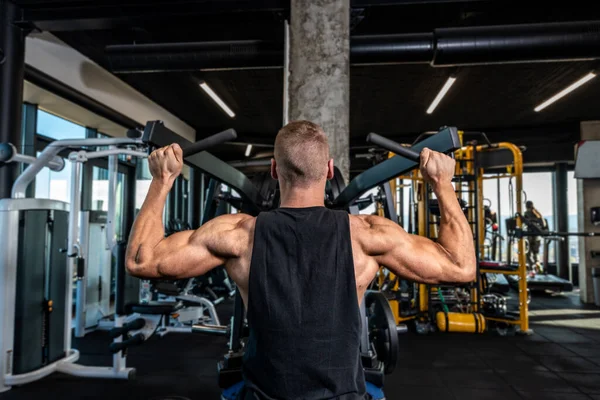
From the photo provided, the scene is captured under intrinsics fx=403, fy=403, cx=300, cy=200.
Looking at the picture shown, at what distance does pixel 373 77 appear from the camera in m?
4.86

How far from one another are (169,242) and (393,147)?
61 centimetres

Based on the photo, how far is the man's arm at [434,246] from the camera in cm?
101

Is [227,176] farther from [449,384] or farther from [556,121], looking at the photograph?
[556,121]

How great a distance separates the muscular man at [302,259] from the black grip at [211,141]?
0.03 m

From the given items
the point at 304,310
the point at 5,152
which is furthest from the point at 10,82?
the point at 304,310

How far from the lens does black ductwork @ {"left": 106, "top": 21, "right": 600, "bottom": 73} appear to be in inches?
121

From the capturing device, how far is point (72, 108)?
4.41 meters

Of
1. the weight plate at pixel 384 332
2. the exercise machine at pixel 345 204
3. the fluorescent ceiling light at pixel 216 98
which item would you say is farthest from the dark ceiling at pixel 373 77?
the weight plate at pixel 384 332

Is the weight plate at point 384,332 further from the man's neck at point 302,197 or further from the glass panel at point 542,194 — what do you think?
the glass panel at point 542,194

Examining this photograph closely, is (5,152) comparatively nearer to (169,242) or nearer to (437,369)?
(169,242)

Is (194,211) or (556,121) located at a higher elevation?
(556,121)

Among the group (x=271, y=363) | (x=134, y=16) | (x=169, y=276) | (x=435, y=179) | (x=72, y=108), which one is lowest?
(x=271, y=363)

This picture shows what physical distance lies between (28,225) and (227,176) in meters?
2.21

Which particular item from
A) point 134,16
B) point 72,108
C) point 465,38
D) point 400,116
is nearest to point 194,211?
point 72,108
